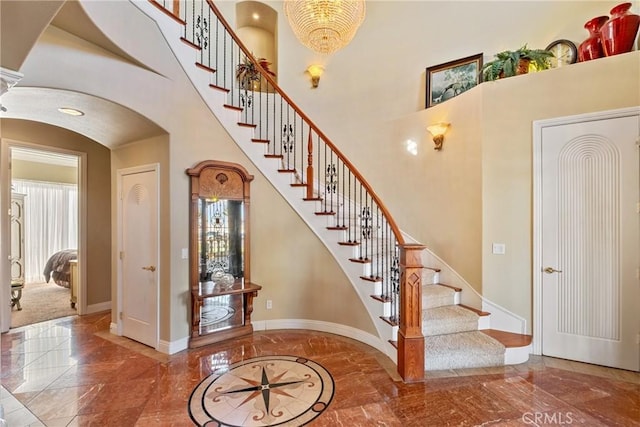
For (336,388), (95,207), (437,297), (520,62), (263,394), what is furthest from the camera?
(95,207)

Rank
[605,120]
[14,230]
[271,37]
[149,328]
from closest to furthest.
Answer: [605,120] < [149,328] < [271,37] < [14,230]

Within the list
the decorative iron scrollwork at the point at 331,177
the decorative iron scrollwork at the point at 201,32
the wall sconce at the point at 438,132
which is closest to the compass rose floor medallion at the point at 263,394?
the decorative iron scrollwork at the point at 331,177

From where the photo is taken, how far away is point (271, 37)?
5.67 meters

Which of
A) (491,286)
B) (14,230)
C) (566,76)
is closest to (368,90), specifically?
(566,76)

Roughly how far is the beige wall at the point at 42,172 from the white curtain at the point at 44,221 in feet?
0.37

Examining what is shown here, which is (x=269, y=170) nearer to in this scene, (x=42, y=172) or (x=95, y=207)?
(x=95, y=207)

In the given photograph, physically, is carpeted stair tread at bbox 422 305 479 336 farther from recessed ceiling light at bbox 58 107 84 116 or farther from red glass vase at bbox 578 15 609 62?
recessed ceiling light at bbox 58 107 84 116

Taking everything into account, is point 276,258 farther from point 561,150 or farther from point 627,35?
point 627,35

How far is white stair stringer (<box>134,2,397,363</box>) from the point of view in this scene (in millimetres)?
3256

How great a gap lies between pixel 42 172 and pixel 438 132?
28.3 feet

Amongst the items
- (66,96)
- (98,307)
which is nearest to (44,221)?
(98,307)

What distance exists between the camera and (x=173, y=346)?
336 cm

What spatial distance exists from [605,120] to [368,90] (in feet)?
10.3

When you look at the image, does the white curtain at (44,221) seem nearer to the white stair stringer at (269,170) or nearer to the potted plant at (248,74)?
the potted plant at (248,74)
